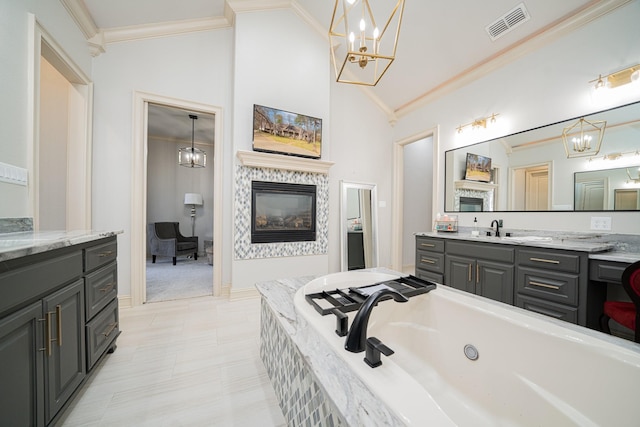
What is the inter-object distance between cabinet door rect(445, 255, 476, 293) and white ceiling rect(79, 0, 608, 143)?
7.71 feet

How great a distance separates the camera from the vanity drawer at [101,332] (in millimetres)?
1380

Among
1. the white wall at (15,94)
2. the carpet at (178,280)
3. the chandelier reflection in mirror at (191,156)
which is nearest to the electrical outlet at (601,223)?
the carpet at (178,280)

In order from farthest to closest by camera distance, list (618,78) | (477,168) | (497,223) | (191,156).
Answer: (191,156) → (477,168) → (497,223) → (618,78)

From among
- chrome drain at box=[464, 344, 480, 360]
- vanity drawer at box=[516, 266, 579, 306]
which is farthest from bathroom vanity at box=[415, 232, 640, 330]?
chrome drain at box=[464, 344, 480, 360]

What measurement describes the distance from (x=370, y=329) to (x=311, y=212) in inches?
82.3

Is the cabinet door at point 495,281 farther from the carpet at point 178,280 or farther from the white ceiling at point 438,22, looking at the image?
the carpet at point 178,280

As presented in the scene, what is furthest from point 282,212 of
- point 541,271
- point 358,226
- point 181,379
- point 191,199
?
point 191,199

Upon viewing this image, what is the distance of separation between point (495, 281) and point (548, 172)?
49.9 inches

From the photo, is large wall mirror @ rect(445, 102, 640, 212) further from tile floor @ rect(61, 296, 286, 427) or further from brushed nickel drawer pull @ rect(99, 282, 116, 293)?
brushed nickel drawer pull @ rect(99, 282, 116, 293)

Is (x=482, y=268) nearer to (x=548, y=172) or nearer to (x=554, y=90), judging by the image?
(x=548, y=172)

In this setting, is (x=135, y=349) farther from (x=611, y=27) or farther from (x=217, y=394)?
(x=611, y=27)

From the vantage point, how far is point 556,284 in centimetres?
177

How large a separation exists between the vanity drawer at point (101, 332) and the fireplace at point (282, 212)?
1.48m

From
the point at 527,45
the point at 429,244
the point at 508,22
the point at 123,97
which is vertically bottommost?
the point at 429,244
